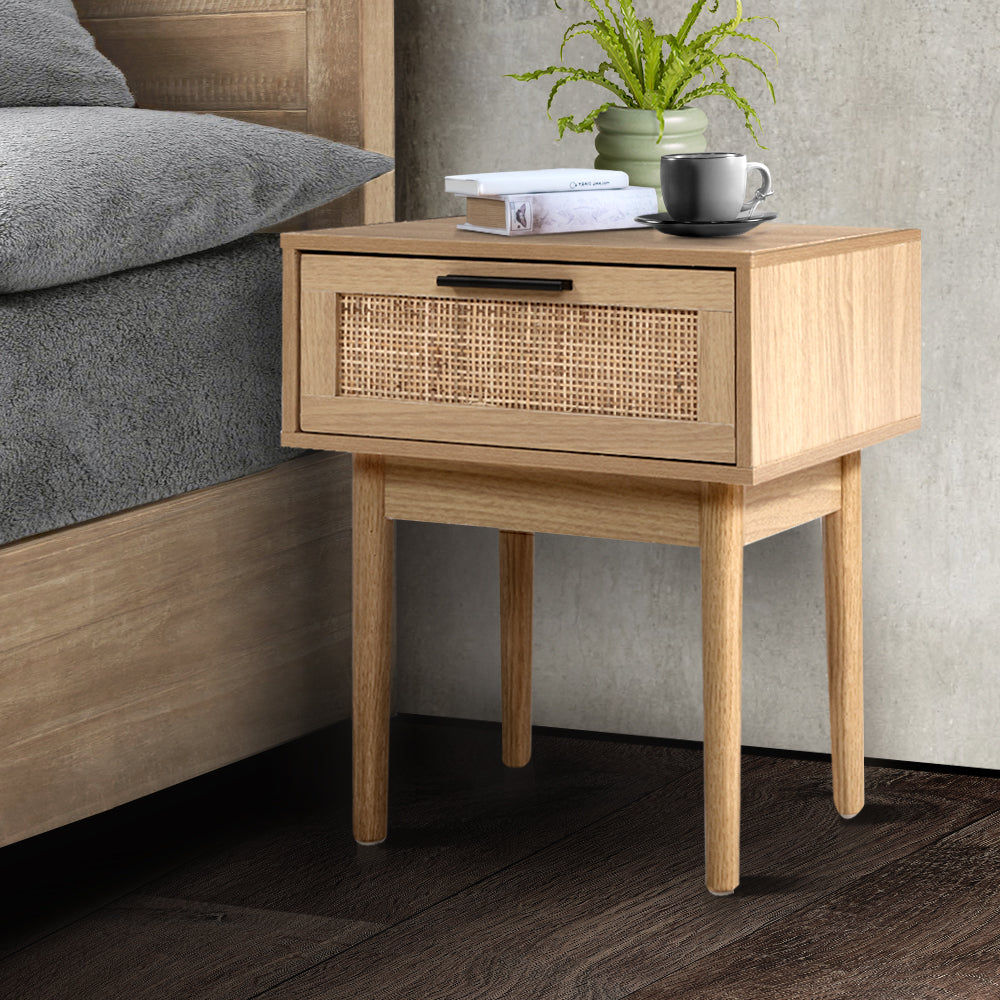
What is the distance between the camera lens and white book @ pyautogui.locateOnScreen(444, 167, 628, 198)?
1369 mm

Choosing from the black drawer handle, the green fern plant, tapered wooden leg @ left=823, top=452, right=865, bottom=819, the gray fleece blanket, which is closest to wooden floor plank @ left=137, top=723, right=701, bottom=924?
tapered wooden leg @ left=823, top=452, right=865, bottom=819

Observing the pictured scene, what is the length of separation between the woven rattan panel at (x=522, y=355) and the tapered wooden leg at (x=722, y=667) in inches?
3.8

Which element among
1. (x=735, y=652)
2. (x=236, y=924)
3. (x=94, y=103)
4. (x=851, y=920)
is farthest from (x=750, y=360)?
(x=94, y=103)

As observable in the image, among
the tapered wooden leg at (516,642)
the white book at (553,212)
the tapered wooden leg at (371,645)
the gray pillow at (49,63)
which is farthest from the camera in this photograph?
the tapered wooden leg at (516,642)

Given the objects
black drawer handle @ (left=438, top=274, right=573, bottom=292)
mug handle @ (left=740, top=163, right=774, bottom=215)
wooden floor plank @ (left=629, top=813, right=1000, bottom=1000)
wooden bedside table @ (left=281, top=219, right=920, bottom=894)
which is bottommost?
wooden floor plank @ (left=629, top=813, right=1000, bottom=1000)

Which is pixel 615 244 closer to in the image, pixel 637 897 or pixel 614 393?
pixel 614 393

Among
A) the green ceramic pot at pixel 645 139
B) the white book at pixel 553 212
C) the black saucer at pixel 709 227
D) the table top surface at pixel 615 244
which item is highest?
the green ceramic pot at pixel 645 139

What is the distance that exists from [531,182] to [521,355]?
164 millimetres

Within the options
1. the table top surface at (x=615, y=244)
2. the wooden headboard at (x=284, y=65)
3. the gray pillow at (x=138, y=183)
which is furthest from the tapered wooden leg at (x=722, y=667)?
the wooden headboard at (x=284, y=65)

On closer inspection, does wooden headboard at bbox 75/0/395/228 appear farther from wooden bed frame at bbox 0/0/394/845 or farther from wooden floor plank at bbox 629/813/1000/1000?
wooden floor plank at bbox 629/813/1000/1000

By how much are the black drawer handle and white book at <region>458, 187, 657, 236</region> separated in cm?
6

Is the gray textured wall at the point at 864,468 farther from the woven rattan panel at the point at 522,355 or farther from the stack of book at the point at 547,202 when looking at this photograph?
the woven rattan panel at the point at 522,355

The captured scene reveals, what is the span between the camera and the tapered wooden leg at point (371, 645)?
4.84 ft

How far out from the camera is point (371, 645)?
1.50 meters
